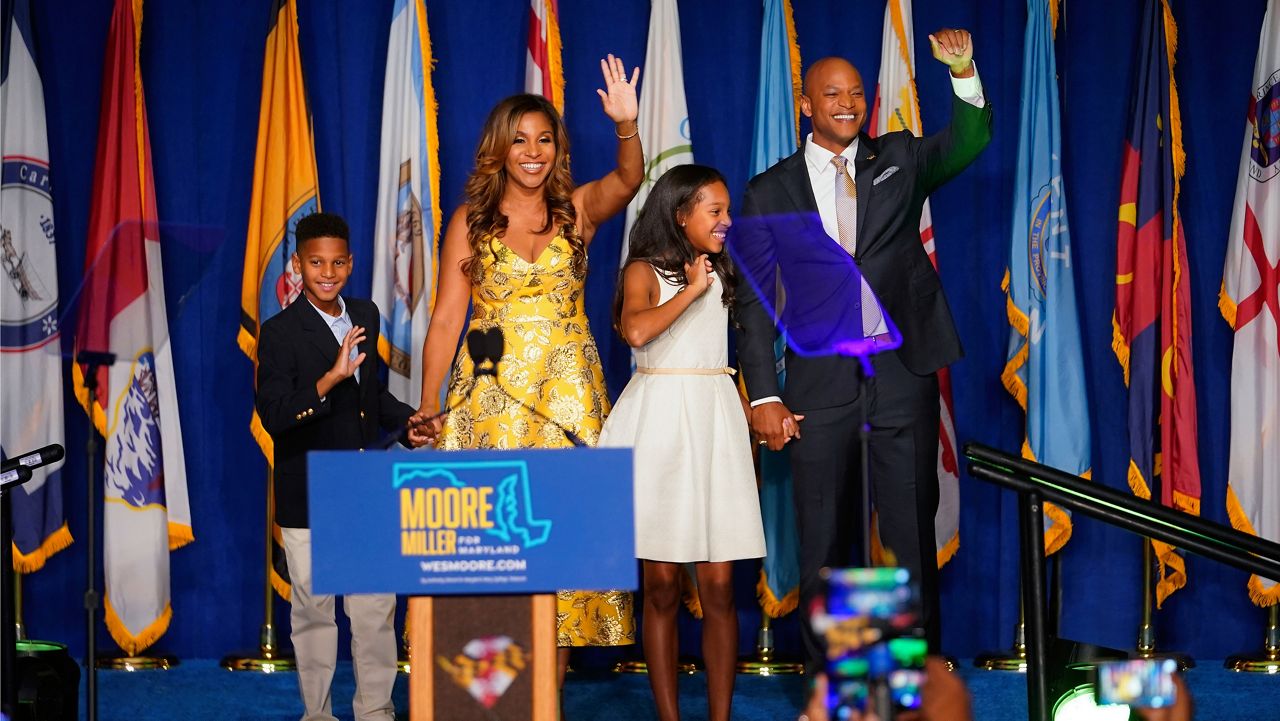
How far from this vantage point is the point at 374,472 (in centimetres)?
235

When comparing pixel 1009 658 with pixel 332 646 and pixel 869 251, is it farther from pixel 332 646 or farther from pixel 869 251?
pixel 332 646

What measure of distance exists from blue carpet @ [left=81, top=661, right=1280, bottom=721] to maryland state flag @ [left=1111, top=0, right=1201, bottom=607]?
0.56 metres

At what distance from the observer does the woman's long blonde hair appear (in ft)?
13.2

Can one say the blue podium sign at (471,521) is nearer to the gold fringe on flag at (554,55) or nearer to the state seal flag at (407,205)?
the state seal flag at (407,205)

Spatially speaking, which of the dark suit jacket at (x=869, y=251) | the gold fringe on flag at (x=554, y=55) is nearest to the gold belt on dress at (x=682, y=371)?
the dark suit jacket at (x=869, y=251)

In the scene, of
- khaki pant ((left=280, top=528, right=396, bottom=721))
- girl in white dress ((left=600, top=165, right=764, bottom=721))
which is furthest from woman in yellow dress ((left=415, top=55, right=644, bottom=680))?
khaki pant ((left=280, top=528, right=396, bottom=721))

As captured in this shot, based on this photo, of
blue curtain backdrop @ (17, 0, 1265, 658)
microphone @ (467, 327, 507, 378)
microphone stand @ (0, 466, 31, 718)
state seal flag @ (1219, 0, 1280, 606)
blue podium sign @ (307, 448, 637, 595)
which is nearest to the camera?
blue podium sign @ (307, 448, 637, 595)

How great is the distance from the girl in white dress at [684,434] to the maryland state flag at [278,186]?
1511 mm

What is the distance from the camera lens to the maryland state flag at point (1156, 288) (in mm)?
4945

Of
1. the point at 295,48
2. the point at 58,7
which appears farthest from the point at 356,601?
the point at 58,7

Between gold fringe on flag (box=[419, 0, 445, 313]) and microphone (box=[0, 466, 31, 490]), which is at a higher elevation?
gold fringe on flag (box=[419, 0, 445, 313])

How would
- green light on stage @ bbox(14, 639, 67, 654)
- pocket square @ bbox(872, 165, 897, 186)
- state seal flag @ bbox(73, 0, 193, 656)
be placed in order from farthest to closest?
state seal flag @ bbox(73, 0, 193, 656) < pocket square @ bbox(872, 165, 897, 186) < green light on stage @ bbox(14, 639, 67, 654)

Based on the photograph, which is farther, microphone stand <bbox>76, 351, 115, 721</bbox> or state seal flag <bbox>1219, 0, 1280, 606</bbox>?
state seal flag <bbox>1219, 0, 1280, 606</bbox>

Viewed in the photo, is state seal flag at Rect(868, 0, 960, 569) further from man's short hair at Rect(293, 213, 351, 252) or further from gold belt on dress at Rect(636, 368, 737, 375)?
man's short hair at Rect(293, 213, 351, 252)
